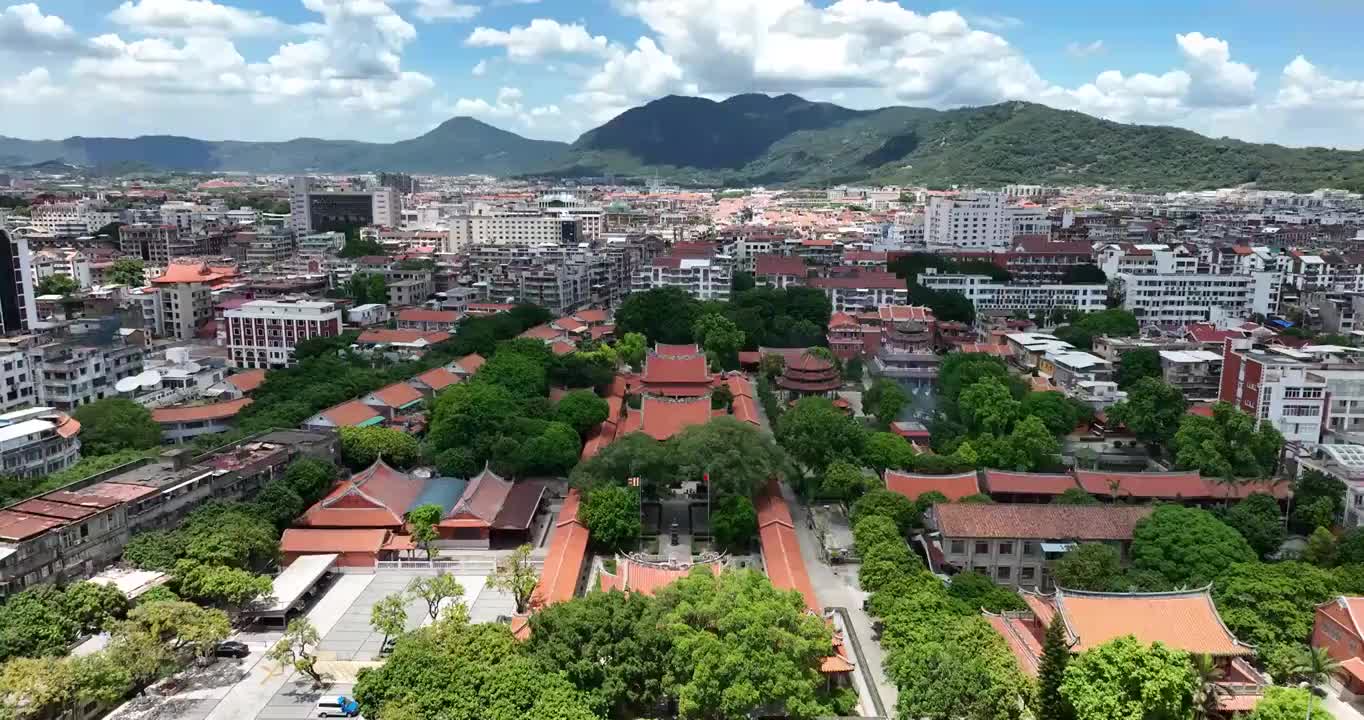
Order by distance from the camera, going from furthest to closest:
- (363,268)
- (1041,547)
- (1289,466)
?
(363,268)
(1289,466)
(1041,547)

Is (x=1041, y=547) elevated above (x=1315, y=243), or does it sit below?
below

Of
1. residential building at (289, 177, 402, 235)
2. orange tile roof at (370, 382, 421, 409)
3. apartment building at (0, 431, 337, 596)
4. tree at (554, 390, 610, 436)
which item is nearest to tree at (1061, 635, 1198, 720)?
apartment building at (0, 431, 337, 596)

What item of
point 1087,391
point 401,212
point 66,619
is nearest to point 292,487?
point 66,619

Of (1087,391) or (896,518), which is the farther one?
(1087,391)

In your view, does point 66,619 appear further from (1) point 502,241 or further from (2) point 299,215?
(2) point 299,215

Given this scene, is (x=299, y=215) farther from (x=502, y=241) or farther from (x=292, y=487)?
(x=292, y=487)

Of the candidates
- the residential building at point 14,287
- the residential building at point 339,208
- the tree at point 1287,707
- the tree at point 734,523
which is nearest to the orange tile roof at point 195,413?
the residential building at point 14,287

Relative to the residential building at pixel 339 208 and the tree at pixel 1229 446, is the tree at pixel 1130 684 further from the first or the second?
the residential building at pixel 339 208

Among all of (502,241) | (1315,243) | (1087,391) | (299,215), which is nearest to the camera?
(1087,391)
